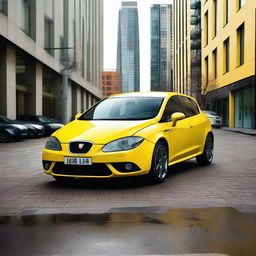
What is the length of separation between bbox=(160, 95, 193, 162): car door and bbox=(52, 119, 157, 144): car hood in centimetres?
43

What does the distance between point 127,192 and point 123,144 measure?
74cm

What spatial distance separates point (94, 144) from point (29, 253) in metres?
3.04

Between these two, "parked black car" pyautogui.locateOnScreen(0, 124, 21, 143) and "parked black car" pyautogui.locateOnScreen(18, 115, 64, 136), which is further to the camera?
"parked black car" pyautogui.locateOnScreen(18, 115, 64, 136)

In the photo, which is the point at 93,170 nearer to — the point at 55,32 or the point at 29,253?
the point at 29,253

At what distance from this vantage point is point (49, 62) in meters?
32.2

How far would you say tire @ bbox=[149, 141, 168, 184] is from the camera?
6577 millimetres

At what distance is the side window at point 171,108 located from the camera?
7.40 m

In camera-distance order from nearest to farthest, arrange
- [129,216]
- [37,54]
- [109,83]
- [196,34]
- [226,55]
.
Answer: [129,216] < [37,54] < [226,55] < [196,34] < [109,83]

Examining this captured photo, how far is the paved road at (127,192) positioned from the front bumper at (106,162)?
254mm

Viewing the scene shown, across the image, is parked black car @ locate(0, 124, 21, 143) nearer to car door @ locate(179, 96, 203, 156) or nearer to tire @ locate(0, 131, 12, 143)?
tire @ locate(0, 131, 12, 143)

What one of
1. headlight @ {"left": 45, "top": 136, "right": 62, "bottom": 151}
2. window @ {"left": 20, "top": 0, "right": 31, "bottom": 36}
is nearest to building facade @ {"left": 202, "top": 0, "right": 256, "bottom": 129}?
window @ {"left": 20, "top": 0, "right": 31, "bottom": 36}

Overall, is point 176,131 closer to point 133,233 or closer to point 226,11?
point 133,233

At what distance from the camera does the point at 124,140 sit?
6297mm

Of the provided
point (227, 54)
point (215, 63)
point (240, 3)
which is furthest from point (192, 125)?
point (215, 63)
